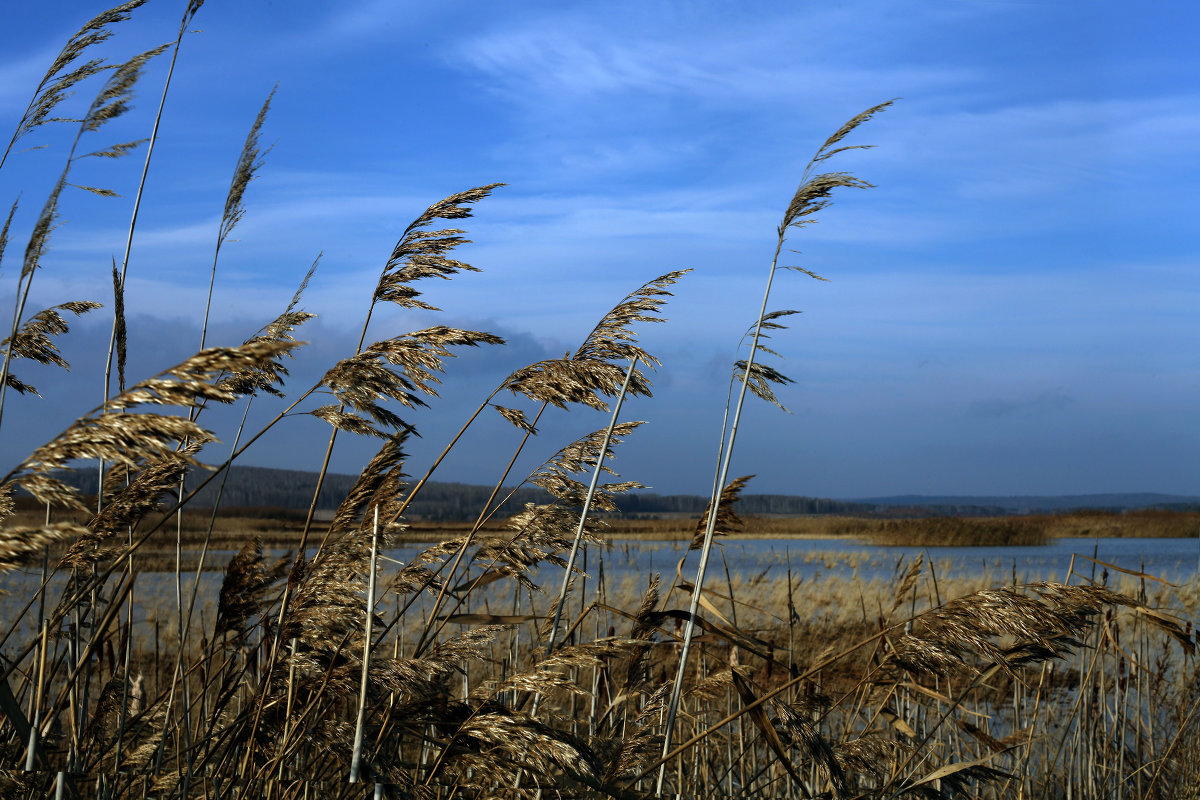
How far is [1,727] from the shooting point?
2.60 meters

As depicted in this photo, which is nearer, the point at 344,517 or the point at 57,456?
the point at 57,456

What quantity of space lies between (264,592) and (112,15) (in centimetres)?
236

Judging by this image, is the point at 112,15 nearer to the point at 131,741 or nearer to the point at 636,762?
the point at 131,741

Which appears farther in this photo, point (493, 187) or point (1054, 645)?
point (493, 187)

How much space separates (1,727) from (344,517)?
51.8 inches

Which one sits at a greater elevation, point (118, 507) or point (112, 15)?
point (112, 15)

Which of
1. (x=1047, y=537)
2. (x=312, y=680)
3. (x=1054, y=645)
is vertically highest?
(x=1054, y=645)

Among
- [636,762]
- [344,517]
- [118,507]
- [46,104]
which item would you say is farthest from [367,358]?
[46,104]

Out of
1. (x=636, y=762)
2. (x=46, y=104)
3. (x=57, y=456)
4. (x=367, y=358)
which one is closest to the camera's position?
(x=57, y=456)

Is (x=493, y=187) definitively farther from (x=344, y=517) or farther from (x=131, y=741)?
(x=131, y=741)

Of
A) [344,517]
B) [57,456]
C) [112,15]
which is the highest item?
[112,15]

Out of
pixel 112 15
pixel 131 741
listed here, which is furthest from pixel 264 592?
pixel 112 15

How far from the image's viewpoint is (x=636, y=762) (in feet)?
7.84

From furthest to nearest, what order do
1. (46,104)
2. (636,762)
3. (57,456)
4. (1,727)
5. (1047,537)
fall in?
(1047,537), (46,104), (1,727), (636,762), (57,456)
